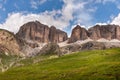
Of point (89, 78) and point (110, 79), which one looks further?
point (89, 78)

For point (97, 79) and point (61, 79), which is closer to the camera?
point (97, 79)

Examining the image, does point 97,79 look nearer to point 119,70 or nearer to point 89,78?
point 89,78

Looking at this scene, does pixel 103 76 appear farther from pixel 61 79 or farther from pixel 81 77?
pixel 61 79

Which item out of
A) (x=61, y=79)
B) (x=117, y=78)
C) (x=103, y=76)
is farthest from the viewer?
(x=61, y=79)

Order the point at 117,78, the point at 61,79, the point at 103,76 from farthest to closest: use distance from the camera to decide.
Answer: the point at 61,79 → the point at 103,76 → the point at 117,78

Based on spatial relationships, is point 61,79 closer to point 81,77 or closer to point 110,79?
point 81,77

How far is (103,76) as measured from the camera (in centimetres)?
17738

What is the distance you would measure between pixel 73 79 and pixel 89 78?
1226 centimetres

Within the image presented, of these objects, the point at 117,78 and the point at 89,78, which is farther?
the point at 89,78

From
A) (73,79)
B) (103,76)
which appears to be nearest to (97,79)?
(103,76)

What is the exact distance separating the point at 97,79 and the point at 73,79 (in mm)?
20043

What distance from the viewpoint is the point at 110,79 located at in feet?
536

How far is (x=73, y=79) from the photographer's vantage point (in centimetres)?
18638

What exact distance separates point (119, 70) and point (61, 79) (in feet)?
120
